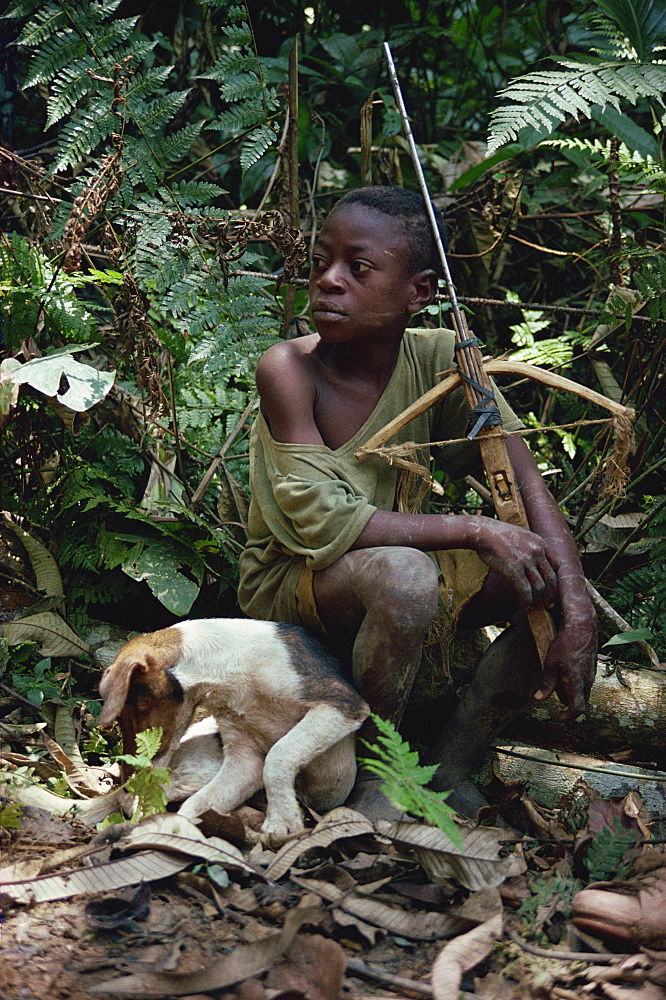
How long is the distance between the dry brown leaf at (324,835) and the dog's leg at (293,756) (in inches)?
3.0

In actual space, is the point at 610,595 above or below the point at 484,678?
below

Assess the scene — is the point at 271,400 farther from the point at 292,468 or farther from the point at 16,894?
the point at 16,894

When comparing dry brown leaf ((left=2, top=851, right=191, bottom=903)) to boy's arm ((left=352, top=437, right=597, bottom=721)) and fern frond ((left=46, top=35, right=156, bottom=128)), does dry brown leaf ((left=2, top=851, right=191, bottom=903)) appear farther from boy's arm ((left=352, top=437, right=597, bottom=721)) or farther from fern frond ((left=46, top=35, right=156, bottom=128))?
fern frond ((left=46, top=35, right=156, bottom=128))

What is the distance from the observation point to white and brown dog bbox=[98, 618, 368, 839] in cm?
276

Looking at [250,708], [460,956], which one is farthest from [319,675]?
[460,956]

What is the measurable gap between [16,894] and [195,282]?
252 centimetres

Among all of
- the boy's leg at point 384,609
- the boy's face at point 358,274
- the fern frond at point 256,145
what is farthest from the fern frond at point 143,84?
the boy's leg at point 384,609

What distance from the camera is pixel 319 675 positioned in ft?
9.51

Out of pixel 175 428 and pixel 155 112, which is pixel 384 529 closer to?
pixel 175 428

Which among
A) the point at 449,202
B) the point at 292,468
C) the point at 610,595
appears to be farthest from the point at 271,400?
the point at 449,202

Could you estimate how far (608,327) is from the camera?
4555mm

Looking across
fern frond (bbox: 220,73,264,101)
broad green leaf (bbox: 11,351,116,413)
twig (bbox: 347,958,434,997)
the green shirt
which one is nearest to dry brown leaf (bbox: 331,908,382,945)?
twig (bbox: 347,958,434,997)

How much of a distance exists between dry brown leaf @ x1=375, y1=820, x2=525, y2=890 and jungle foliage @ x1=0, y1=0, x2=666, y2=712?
1389mm

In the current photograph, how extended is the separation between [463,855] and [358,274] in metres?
1.89
